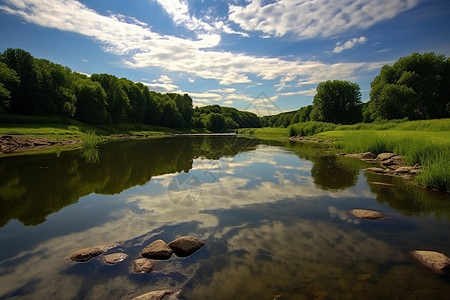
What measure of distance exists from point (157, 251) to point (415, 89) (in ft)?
246

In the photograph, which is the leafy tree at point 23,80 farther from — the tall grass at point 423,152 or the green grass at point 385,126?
the green grass at point 385,126

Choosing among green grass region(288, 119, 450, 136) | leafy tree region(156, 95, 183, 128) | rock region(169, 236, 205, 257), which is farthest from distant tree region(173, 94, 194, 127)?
rock region(169, 236, 205, 257)

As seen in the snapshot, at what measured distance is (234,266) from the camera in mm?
6215

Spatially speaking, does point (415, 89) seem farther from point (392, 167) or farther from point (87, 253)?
point (87, 253)

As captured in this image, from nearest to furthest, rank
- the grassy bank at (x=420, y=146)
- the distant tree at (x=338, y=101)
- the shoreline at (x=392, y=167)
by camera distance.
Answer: the grassy bank at (x=420, y=146), the shoreline at (x=392, y=167), the distant tree at (x=338, y=101)

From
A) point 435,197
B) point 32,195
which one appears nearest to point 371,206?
point 435,197

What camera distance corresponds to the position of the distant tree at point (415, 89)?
5662 cm

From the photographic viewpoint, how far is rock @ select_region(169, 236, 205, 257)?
6.75 meters

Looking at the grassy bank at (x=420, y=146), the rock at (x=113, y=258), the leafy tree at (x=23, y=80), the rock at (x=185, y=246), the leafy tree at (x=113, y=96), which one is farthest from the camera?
the leafy tree at (x=113, y=96)

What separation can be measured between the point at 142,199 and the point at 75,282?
20.8 ft

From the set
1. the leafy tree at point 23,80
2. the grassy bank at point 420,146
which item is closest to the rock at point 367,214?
the grassy bank at point 420,146

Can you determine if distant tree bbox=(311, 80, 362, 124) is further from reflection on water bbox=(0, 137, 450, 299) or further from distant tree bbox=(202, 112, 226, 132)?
reflection on water bbox=(0, 137, 450, 299)

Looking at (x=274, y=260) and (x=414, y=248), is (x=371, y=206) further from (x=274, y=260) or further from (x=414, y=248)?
(x=274, y=260)

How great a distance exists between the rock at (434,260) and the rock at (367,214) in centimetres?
271
